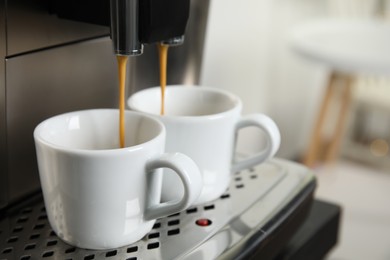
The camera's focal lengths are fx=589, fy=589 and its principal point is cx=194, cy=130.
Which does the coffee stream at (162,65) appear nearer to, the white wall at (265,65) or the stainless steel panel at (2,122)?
the stainless steel panel at (2,122)

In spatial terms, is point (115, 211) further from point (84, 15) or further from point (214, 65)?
point (214, 65)

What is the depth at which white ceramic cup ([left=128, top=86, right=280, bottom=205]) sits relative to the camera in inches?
16.8

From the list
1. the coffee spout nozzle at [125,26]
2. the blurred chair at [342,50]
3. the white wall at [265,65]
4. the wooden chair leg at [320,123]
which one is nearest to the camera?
the coffee spout nozzle at [125,26]

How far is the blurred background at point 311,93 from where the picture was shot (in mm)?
917

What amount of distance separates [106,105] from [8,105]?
108mm

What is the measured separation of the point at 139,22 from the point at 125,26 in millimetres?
13

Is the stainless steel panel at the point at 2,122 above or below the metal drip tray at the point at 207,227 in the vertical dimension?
above

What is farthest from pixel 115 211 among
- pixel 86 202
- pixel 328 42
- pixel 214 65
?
pixel 328 42

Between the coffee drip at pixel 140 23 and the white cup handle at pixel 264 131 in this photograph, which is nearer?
the coffee drip at pixel 140 23

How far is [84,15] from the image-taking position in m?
0.41

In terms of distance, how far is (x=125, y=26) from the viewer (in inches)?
14.2

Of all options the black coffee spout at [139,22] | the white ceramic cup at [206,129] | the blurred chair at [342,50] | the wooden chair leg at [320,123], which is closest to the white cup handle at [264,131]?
the white ceramic cup at [206,129]

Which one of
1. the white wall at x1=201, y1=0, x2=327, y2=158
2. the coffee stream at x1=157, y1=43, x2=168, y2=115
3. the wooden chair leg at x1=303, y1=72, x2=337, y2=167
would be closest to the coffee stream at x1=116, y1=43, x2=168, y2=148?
the coffee stream at x1=157, y1=43, x2=168, y2=115

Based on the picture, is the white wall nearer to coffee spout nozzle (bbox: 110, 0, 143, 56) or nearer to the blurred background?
the blurred background
